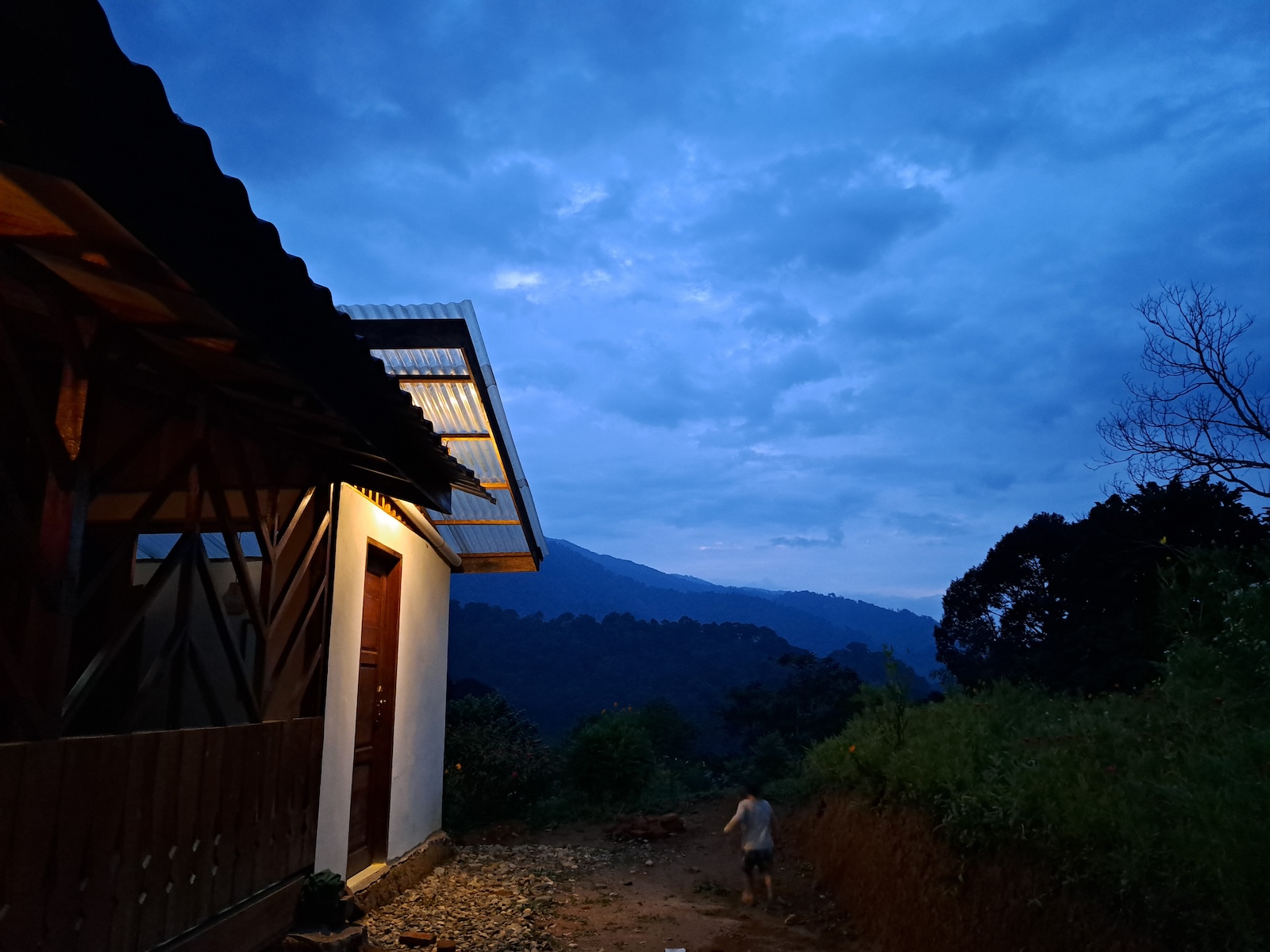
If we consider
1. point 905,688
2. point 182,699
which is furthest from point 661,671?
point 182,699

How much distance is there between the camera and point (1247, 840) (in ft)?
13.2

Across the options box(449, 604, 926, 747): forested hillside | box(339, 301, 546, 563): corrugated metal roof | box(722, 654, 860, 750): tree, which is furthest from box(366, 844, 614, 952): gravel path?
box(449, 604, 926, 747): forested hillside

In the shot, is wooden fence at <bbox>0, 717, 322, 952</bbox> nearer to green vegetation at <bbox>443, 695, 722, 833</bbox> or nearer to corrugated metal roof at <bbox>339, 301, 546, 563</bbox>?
corrugated metal roof at <bbox>339, 301, 546, 563</bbox>

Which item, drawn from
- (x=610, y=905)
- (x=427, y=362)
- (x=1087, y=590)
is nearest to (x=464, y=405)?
(x=427, y=362)

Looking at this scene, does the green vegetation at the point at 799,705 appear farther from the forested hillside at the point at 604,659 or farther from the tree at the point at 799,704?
the forested hillside at the point at 604,659

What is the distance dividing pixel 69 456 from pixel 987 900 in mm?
5308

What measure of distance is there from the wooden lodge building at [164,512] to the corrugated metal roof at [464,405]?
0.57ft

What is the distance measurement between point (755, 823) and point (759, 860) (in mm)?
369

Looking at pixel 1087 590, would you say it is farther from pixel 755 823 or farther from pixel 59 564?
pixel 59 564

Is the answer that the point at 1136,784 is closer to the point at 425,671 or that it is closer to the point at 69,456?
the point at 69,456

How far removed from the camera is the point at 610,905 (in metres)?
7.01

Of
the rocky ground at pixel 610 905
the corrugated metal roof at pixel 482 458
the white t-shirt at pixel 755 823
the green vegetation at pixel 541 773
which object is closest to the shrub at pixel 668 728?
the green vegetation at pixel 541 773

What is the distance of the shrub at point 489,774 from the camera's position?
11.8m

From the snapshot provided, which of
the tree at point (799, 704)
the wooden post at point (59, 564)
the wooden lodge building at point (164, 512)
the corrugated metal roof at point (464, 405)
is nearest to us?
the wooden lodge building at point (164, 512)
